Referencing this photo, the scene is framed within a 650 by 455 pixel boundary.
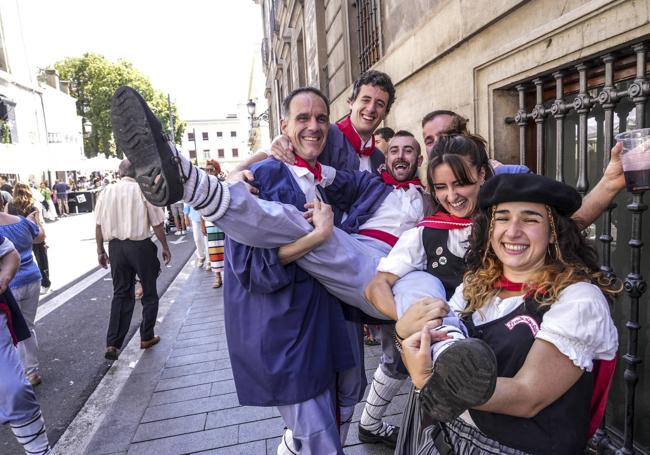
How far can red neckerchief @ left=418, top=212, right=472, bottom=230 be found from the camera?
1.93 metres

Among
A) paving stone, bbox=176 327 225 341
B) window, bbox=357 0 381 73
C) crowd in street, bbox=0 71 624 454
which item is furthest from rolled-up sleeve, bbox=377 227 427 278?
window, bbox=357 0 381 73

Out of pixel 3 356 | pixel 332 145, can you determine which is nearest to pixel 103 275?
pixel 3 356

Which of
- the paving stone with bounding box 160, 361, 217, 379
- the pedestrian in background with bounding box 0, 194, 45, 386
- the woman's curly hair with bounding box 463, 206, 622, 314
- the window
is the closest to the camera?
the woman's curly hair with bounding box 463, 206, 622, 314

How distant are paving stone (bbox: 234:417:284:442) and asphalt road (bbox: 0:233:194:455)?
1.42 m

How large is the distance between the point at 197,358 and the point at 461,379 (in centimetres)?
393

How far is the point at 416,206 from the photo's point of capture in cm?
243

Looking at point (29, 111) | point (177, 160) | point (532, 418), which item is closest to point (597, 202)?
point (532, 418)

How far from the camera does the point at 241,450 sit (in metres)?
3.01

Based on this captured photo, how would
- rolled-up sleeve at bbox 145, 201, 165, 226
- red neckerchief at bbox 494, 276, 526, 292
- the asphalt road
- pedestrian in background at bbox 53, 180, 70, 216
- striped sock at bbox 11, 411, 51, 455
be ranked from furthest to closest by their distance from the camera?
pedestrian in background at bbox 53, 180, 70, 216, rolled-up sleeve at bbox 145, 201, 165, 226, the asphalt road, striped sock at bbox 11, 411, 51, 455, red neckerchief at bbox 494, 276, 526, 292

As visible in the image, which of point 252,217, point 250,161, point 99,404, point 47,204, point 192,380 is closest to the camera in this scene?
point 252,217

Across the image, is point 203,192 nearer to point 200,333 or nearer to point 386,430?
point 386,430

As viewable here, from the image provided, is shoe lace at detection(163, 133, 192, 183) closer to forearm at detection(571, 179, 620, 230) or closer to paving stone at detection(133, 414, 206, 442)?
forearm at detection(571, 179, 620, 230)

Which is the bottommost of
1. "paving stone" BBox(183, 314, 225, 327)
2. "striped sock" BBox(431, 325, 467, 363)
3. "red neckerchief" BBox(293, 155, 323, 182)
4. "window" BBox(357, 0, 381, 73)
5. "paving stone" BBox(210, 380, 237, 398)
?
"paving stone" BBox(210, 380, 237, 398)

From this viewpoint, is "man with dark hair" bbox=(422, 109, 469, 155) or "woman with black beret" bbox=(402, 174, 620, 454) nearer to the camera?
"woman with black beret" bbox=(402, 174, 620, 454)
